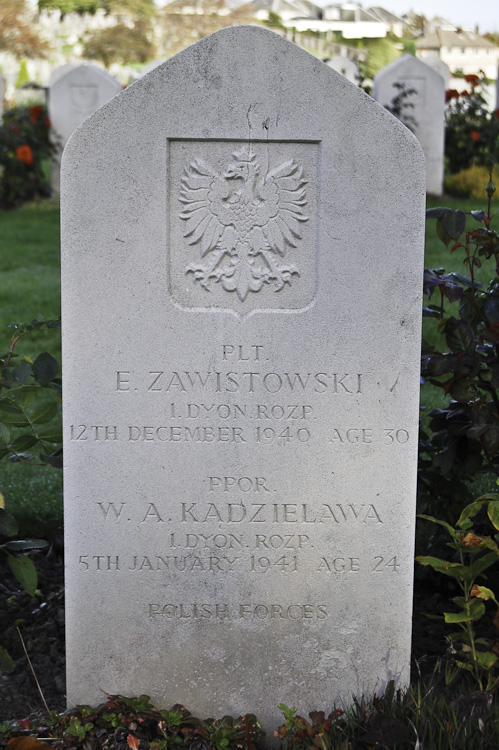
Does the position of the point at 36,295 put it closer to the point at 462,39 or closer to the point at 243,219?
the point at 243,219

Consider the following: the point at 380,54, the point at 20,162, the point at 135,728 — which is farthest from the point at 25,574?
the point at 380,54

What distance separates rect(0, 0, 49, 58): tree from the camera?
2877 cm

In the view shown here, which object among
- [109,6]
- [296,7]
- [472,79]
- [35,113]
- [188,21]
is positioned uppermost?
[296,7]

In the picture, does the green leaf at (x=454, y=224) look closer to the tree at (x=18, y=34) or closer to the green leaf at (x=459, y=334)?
the green leaf at (x=459, y=334)

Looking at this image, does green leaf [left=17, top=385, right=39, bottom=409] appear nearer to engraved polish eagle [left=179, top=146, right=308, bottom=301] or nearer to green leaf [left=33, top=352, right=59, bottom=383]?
green leaf [left=33, top=352, right=59, bottom=383]

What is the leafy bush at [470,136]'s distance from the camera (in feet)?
38.2

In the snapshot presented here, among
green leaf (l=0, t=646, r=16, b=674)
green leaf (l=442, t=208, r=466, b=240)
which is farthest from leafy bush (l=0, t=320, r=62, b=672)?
green leaf (l=442, t=208, r=466, b=240)

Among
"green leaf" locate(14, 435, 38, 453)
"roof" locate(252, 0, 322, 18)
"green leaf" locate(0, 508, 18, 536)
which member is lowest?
"green leaf" locate(0, 508, 18, 536)

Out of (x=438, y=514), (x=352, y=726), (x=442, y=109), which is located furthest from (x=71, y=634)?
(x=442, y=109)

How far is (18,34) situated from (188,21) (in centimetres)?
578

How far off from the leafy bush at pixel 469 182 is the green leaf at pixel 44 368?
344 inches

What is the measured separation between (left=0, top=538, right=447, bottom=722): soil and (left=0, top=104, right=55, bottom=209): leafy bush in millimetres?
8581

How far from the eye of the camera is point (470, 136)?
458 inches

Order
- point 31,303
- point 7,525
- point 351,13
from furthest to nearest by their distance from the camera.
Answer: point 351,13
point 31,303
point 7,525
